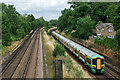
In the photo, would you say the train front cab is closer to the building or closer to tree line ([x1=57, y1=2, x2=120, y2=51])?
tree line ([x1=57, y1=2, x2=120, y2=51])

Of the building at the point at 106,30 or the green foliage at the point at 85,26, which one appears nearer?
the green foliage at the point at 85,26

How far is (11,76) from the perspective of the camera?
1489 cm

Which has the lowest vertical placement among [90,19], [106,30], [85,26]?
[106,30]

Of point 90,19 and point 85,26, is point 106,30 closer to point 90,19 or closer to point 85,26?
point 90,19

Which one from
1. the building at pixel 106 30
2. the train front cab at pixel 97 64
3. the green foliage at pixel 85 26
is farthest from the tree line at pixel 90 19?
the train front cab at pixel 97 64

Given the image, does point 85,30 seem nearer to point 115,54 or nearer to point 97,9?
point 115,54

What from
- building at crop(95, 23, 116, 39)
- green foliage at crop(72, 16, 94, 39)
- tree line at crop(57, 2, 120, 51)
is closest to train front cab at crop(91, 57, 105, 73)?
tree line at crop(57, 2, 120, 51)

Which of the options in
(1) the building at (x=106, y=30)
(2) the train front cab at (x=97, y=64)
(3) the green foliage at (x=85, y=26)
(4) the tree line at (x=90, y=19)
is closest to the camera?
(2) the train front cab at (x=97, y=64)

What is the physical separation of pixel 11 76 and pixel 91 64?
10.2 metres

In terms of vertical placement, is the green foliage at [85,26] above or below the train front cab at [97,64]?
above

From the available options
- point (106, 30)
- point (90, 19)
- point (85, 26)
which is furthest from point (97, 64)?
point (106, 30)

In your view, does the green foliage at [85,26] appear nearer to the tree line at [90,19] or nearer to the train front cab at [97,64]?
the tree line at [90,19]

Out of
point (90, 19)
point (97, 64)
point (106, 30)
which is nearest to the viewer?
point (97, 64)

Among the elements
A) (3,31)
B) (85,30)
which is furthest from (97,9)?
(3,31)
